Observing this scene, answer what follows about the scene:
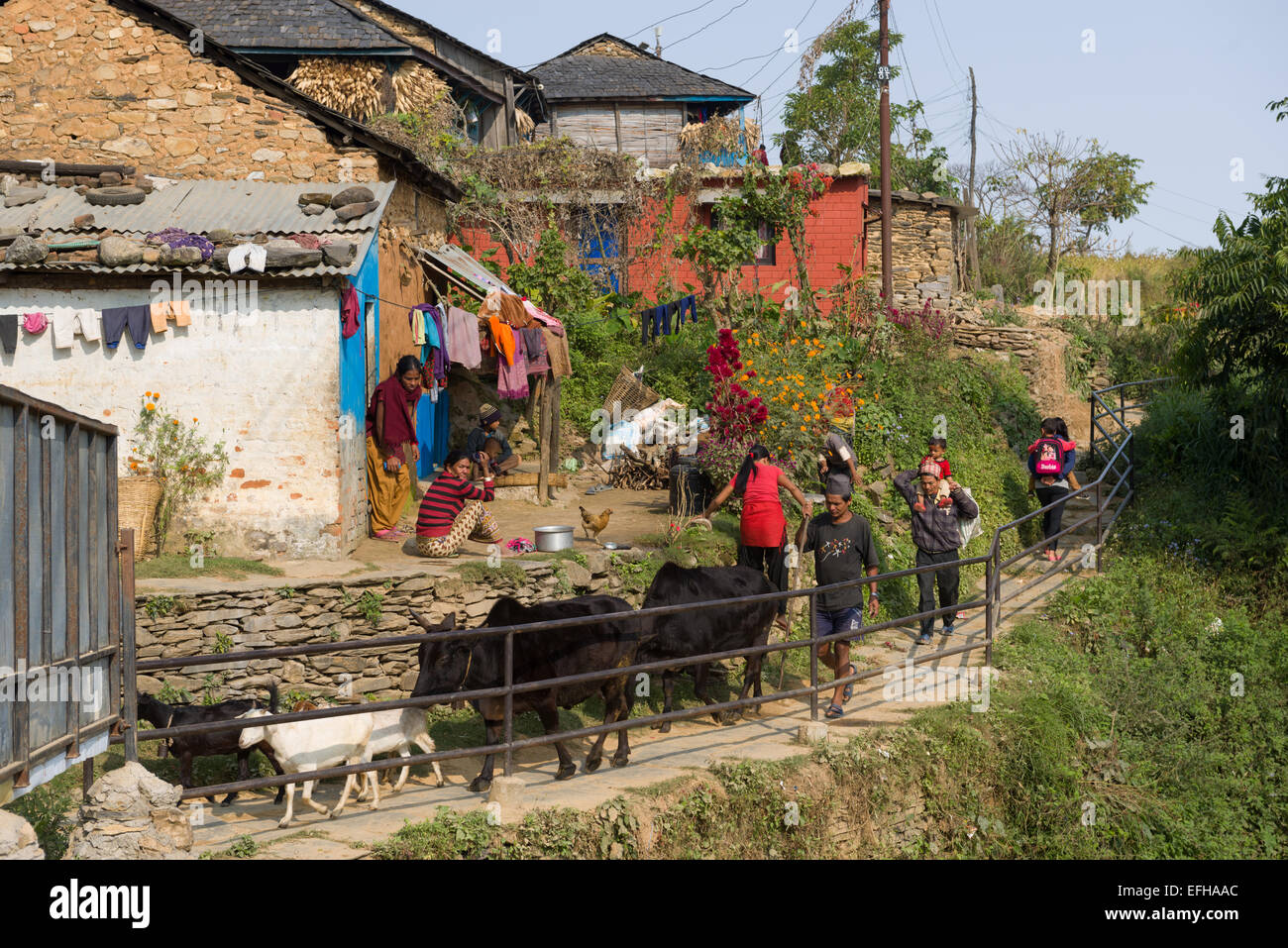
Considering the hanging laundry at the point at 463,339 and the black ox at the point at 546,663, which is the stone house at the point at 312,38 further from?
the black ox at the point at 546,663

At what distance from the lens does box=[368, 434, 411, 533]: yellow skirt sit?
11945 millimetres

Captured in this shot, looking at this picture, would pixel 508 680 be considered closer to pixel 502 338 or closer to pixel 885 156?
pixel 502 338

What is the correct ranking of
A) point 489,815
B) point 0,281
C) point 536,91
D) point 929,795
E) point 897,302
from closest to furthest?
point 489,815, point 929,795, point 0,281, point 897,302, point 536,91

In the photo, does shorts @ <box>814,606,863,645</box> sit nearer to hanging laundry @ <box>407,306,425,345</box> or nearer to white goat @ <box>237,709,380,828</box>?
white goat @ <box>237,709,380,828</box>

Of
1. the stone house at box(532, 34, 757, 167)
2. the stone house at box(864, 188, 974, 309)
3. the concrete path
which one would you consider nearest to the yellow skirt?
the concrete path

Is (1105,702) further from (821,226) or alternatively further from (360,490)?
(821,226)

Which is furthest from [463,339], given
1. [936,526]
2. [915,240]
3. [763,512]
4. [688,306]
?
[915,240]

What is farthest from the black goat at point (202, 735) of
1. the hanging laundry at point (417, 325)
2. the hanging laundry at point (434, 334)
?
the hanging laundry at point (434, 334)

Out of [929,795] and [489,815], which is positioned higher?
[489,815]

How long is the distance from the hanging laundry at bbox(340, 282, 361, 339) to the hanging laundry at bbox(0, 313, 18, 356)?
3073 millimetres

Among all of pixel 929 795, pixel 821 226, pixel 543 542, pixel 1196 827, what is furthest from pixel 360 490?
pixel 821 226

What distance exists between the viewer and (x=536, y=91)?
27672 millimetres
